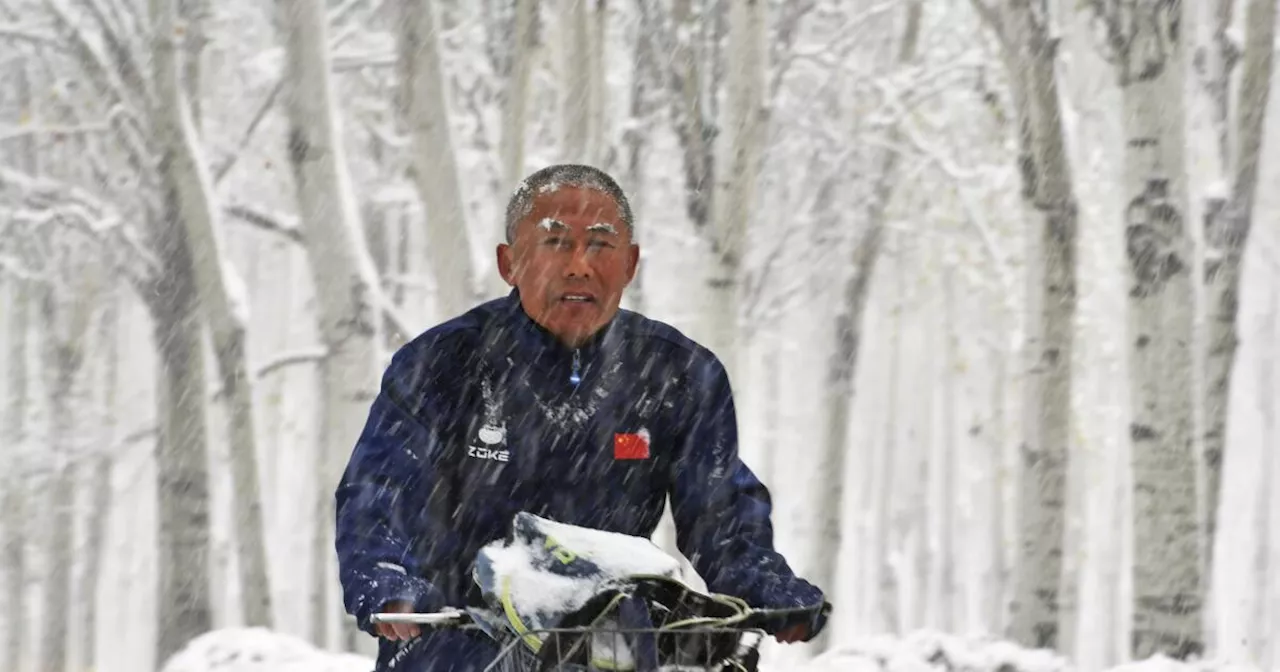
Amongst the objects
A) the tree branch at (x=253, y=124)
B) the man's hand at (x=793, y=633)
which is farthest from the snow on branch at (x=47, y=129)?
the man's hand at (x=793, y=633)

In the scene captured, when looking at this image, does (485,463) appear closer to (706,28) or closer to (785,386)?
(706,28)

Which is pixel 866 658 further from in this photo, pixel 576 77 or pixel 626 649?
pixel 626 649

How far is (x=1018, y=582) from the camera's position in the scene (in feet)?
48.1

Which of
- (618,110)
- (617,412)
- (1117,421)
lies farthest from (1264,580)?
(617,412)

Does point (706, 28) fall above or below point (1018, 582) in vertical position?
above

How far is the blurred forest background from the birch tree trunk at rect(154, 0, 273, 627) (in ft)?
0.12

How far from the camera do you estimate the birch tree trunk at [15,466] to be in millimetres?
27406

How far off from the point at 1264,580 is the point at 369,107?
19.7 meters

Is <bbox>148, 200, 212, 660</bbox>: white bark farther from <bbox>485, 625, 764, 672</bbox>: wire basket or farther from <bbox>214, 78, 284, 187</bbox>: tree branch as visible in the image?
<bbox>485, 625, 764, 672</bbox>: wire basket

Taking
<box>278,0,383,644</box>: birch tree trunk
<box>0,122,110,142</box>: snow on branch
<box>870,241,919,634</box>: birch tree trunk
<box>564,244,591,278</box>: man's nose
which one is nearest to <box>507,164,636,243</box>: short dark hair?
<box>564,244,591,278</box>: man's nose

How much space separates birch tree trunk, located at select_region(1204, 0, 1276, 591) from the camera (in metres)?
13.4

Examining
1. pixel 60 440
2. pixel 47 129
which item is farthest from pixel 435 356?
pixel 60 440

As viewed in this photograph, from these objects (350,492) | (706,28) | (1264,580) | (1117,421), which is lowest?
(1264,580)

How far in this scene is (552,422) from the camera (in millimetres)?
3539
